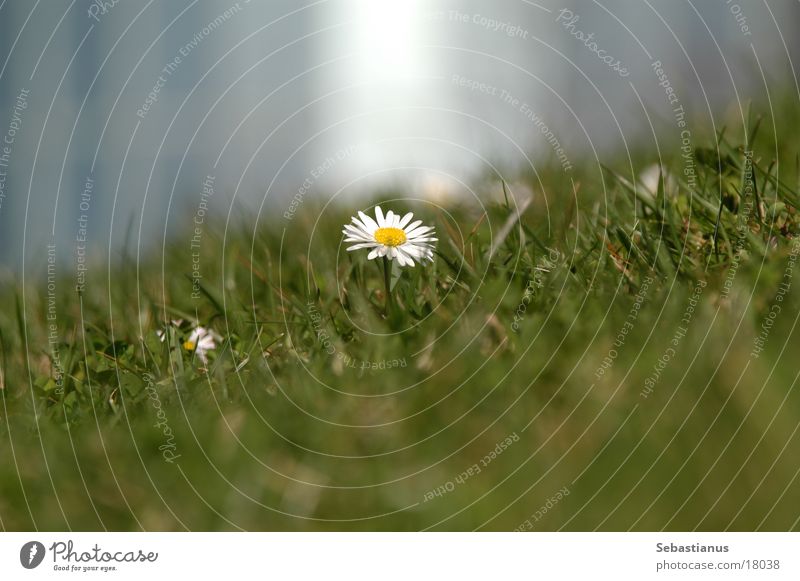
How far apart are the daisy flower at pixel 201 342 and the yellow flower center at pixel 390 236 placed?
388 millimetres

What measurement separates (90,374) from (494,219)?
2.96 ft

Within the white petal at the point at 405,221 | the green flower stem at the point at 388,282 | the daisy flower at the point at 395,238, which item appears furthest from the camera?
the white petal at the point at 405,221

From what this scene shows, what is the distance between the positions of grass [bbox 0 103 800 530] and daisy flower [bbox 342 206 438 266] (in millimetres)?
36

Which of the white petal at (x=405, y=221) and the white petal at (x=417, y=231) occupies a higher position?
the white petal at (x=405, y=221)

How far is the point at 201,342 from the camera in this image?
5.64ft

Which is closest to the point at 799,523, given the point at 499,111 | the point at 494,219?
the point at 494,219

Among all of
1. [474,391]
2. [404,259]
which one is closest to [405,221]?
[404,259]

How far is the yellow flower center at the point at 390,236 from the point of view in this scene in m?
1.75

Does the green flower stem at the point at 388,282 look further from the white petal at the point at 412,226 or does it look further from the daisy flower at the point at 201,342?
the daisy flower at the point at 201,342

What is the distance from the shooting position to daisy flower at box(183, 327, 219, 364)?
1.69m

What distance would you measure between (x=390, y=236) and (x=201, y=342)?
44 centimetres
